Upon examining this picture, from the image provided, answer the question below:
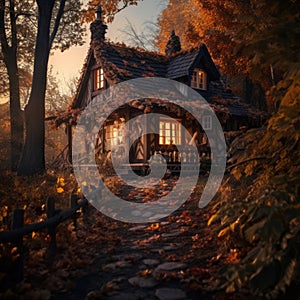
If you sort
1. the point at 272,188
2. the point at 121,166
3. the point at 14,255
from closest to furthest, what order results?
1. the point at 272,188
2. the point at 14,255
3. the point at 121,166

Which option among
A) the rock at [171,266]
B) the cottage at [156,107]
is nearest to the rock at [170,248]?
the rock at [171,266]

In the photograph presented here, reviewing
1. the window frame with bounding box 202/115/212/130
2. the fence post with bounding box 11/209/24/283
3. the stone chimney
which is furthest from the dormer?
the fence post with bounding box 11/209/24/283

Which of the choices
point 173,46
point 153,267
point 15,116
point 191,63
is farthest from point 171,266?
point 173,46

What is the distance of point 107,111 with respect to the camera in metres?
17.4

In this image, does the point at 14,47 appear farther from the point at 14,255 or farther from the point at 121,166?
the point at 14,255

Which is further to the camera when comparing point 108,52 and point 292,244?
point 108,52

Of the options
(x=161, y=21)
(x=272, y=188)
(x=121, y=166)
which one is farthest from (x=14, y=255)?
(x=161, y=21)

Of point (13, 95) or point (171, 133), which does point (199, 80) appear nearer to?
point (171, 133)

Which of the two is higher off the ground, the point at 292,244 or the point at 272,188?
the point at 272,188

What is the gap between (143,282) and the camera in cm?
426

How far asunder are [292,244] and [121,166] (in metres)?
13.8

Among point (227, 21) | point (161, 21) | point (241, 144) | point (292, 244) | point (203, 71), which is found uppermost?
point (161, 21)

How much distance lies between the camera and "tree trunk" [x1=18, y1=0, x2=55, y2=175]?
44.0 ft

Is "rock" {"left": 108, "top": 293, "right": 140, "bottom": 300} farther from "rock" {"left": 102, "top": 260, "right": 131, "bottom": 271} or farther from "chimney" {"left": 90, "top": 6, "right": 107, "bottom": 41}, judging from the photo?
"chimney" {"left": 90, "top": 6, "right": 107, "bottom": 41}
